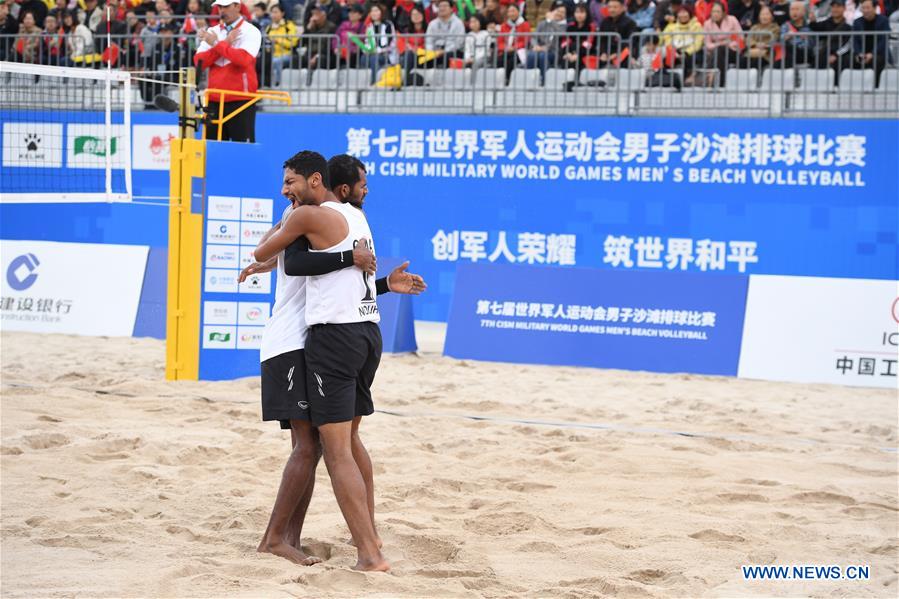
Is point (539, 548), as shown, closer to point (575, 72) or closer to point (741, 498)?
point (741, 498)

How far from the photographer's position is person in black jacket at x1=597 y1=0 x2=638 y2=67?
14.7 m

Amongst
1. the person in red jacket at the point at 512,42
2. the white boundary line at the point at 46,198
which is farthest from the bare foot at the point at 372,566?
the person in red jacket at the point at 512,42

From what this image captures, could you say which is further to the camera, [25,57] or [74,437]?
[25,57]

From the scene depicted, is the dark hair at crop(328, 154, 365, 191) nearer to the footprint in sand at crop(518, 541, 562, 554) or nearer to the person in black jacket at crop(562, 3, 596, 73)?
the footprint in sand at crop(518, 541, 562, 554)

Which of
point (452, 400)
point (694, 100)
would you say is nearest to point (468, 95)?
point (694, 100)

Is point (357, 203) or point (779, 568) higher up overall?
point (357, 203)

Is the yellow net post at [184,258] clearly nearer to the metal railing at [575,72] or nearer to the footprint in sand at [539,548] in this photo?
the metal railing at [575,72]

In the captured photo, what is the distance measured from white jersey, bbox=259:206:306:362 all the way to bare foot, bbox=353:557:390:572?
927mm

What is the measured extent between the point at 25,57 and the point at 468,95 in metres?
6.88

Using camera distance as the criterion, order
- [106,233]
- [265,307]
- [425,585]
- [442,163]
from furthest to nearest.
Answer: [106,233] → [442,163] → [265,307] → [425,585]

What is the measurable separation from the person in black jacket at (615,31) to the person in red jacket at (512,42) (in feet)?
3.21

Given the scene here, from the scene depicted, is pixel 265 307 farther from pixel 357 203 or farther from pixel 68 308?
pixel 357 203

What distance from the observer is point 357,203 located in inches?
202

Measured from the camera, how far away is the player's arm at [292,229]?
188 inches
